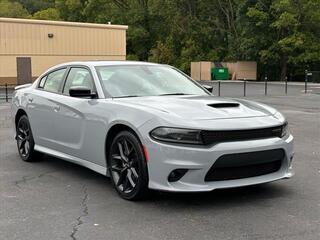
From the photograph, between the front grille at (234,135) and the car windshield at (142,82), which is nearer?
the front grille at (234,135)

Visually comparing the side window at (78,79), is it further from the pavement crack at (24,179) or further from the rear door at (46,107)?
the pavement crack at (24,179)

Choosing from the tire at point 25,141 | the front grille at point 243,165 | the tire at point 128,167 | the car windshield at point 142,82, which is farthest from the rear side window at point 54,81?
the front grille at point 243,165

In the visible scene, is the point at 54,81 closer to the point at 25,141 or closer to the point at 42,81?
the point at 42,81

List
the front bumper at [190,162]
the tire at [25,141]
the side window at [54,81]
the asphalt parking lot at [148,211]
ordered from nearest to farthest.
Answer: the asphalt parking lot at [148,211]
the front bumper at [190,162]
the side window at [54,81]
the tire at [25,141]

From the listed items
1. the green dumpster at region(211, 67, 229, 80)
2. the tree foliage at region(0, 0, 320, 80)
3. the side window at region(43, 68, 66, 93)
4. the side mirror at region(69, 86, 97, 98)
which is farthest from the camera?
the green dumpster at region(211, 67, 229, 80)

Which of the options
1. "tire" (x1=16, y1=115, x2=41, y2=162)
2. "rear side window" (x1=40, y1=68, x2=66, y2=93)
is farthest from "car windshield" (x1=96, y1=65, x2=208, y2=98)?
"tire" (x1=16, y1=115, x2=41, y2=162)

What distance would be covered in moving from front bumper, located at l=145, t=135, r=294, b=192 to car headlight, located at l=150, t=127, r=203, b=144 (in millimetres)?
56

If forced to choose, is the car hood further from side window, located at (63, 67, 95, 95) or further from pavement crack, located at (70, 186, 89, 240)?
pavement crack, located at (70, 186, 89, 240)

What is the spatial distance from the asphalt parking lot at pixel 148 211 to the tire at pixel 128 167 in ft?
0.46

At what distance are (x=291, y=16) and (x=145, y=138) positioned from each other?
40.6m

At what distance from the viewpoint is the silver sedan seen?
490cm

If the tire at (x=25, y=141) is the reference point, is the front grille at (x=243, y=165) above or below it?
above

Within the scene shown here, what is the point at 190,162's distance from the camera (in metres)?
4.85

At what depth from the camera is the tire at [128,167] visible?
202 inches
